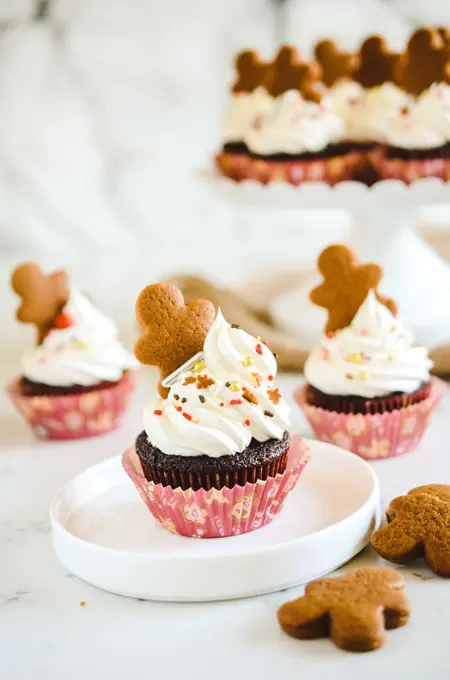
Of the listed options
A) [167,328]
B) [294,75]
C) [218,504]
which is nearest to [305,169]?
[294,75]

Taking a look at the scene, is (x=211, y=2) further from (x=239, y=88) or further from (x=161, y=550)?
(x=161, y=550)

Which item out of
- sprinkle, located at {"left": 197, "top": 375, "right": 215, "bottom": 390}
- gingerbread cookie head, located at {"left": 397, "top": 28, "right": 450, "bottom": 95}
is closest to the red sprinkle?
sprinkle, located at {"left": 197, "top": 375, "right": 215, "bottom": 390}

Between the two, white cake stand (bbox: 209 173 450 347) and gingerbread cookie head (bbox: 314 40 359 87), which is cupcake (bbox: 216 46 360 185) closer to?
white cake stand (bbox: 209 173 450 347)

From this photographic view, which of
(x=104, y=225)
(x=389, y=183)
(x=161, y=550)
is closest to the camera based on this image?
(x=161, y=550)

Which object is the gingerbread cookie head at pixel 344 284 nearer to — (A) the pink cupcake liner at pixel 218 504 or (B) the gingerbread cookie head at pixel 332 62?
(A) the pink cupcake liner at pixel 218 504

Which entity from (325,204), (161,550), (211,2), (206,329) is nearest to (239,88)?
(325,204)

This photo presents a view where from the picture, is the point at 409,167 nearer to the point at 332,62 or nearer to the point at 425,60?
the point at 425,60
